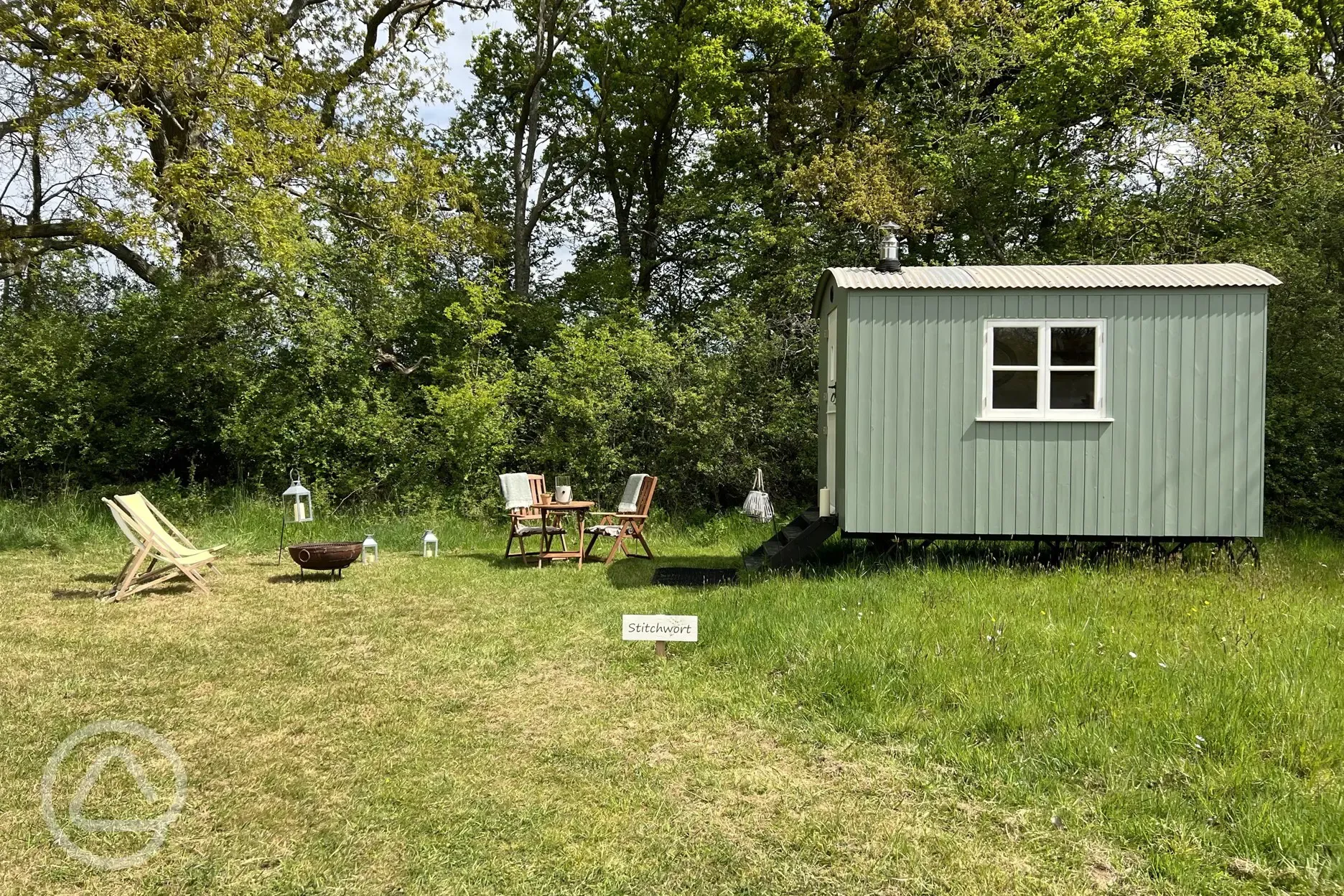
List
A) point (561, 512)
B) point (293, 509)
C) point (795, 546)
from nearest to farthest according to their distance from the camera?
1. point (795, 546)
2. point (561, 512)
3. point (293, 509)

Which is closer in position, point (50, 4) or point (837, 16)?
point (50, 4)

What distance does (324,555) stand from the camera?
6969 millimetres

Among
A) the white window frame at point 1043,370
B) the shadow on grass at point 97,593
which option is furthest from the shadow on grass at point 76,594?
the white window frame at point 1043,370

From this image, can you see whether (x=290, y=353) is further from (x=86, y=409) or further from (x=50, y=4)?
(x=50, y=4)

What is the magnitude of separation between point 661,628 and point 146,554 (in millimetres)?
4840

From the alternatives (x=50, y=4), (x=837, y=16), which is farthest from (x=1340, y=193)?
(x=50, y=4)

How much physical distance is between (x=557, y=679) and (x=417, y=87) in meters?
12.6

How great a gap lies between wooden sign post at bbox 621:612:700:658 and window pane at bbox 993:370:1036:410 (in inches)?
150

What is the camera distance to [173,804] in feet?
9.57

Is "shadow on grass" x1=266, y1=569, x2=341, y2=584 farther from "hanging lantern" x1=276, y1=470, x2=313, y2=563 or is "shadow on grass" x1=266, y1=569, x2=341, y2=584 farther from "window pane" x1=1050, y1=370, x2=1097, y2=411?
"window pane" x1=1050, y1=370, x2=1097, y2=411

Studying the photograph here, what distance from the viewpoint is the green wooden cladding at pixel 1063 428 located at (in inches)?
259

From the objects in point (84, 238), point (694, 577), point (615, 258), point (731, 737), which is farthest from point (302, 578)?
point (615, 258)

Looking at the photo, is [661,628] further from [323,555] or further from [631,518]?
[323,555]

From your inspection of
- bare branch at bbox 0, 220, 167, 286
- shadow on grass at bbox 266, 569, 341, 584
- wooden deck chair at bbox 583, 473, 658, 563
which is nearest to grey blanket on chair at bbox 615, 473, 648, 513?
wooden deck chair at bbox 583, 473, 658, 563
